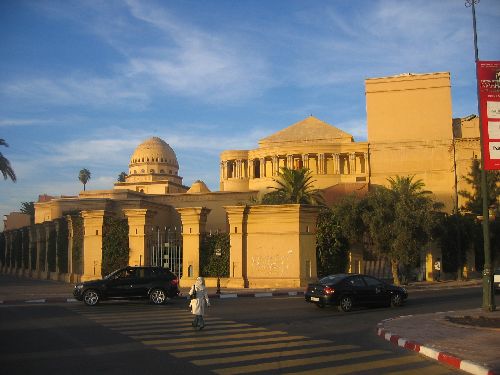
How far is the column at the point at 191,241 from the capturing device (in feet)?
93.6

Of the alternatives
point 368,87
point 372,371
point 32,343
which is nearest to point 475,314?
point 372,371

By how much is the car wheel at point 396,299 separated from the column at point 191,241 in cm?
1143

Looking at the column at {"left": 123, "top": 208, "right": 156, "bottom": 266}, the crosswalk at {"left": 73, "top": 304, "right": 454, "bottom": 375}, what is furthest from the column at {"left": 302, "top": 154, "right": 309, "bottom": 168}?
the crosswalk at {"left": 73, "top": 304, "right": 454, "bottom": 375}

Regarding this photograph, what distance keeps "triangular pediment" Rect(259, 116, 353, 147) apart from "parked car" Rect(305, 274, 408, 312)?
6061 cm

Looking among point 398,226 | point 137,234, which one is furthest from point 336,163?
point 137,234

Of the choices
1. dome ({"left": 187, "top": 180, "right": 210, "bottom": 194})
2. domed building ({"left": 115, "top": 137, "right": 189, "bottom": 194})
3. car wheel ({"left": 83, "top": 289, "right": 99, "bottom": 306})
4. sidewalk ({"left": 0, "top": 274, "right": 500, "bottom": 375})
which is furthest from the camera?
domed building ({"left": 115, "top": 137, "right": 189, "bottom": 194})

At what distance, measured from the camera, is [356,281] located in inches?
769

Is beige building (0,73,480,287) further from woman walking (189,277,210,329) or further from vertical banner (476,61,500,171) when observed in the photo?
woman walking (189,277,210,329)

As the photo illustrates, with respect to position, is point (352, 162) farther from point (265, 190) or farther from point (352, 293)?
point (352, 293)

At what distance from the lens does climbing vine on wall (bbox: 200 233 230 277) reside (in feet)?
93.3

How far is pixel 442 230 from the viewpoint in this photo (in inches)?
1421

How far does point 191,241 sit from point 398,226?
11763mm

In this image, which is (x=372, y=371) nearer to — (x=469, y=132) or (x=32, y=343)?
(x=32, y=343)

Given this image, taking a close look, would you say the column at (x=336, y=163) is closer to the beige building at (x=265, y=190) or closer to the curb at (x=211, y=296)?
the beige building at (x=265, y=190)
